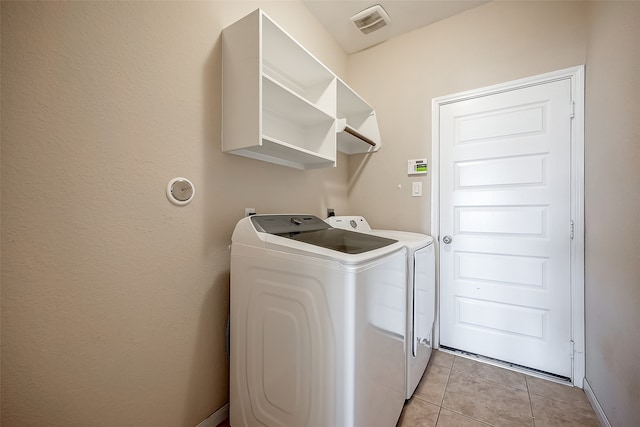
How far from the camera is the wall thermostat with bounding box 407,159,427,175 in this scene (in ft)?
6.99

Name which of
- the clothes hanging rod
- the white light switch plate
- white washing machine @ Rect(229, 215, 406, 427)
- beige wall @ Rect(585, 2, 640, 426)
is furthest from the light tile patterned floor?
the clothes hanging rod

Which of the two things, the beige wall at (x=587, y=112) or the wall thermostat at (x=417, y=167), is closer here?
the beige wall at (x=587, y=112)

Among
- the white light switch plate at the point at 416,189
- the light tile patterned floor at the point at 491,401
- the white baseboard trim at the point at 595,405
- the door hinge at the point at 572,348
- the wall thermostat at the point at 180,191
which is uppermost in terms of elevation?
the white light switch plate at the point at 416,189

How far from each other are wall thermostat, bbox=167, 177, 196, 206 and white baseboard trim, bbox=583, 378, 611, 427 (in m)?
2.43

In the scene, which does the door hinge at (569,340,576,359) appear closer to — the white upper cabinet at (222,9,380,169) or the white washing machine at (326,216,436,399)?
the white washing machine at (326,216,436,399)

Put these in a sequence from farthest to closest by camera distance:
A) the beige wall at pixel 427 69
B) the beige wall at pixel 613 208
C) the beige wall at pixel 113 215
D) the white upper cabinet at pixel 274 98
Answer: the beige wall at pixel 427 69 → the white upper cabinet at pixel 274 98 → the beige wall at pixel 613 208 → the beige wall at pixel 113 215

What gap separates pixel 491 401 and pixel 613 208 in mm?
1301

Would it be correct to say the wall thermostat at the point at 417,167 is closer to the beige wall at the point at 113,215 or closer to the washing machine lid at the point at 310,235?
the washing machine lid at the point at 310,235

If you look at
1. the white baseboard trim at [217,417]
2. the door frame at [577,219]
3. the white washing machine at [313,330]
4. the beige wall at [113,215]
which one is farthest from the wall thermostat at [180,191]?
the door frame at [577,219]

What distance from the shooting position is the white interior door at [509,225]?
5.54ft

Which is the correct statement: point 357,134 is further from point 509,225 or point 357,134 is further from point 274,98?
point 509,225

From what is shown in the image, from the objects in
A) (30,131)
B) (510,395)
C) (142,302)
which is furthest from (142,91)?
(510,395)

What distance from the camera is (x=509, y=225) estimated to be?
72.6 inches

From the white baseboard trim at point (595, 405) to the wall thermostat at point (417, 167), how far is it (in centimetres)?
177
